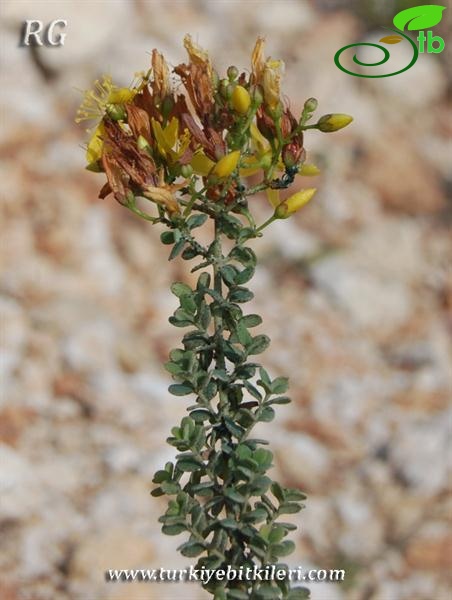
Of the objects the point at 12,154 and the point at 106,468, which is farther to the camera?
the point at 12,154

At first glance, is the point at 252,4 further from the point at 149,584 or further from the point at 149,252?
the point at 149,584

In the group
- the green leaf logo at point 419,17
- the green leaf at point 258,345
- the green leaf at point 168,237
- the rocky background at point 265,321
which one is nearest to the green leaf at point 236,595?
the green leaf at point 258,345

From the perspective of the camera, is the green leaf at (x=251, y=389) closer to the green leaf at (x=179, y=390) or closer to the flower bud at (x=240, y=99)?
the green leaf at (x=179, y=390)

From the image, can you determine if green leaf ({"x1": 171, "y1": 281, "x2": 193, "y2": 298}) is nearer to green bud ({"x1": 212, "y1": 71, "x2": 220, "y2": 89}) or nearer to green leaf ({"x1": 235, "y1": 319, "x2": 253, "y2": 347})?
green leaf ({"x1": 235, "y1": 319, "x2": 253, "y2": 347})

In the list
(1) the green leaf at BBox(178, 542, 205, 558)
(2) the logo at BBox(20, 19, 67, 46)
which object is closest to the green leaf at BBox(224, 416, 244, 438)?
(1) the green leaf at BBox(178, 542, 205, 558)

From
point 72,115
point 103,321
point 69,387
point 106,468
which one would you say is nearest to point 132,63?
point 72,115

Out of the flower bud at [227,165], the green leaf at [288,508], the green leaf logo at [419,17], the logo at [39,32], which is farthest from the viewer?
the green leaf logo at [419,17]

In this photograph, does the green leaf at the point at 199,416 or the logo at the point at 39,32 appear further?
the logo at the point at 39,32
